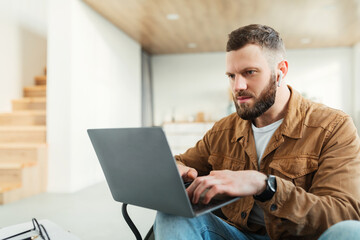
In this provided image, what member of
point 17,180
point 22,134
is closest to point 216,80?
point 22,134

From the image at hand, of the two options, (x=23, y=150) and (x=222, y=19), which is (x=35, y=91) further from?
(x=222, y=19)

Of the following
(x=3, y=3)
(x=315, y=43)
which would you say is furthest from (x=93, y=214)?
(x=315, y=43)

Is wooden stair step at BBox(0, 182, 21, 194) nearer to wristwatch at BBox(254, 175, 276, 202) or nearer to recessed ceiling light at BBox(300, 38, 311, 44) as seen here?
wristwatch at BBox(254, 175, 276, 202)

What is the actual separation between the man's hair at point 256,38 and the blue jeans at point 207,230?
62cm

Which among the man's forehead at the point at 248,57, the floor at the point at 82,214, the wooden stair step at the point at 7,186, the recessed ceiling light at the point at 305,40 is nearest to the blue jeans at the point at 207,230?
the man's forehead at the point at 248,57

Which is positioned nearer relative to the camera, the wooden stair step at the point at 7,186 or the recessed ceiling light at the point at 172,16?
the wooden stair step at the point at 7,186

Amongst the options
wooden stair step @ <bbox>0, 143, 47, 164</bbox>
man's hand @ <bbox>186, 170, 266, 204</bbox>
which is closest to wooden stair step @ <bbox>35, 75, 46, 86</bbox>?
wooden stair step @ <bbox>0, 143, 47, 164</bbox>

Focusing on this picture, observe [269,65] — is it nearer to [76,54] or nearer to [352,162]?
[352,162]

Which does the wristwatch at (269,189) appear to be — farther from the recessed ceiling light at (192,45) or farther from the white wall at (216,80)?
the white wall at (216,80)

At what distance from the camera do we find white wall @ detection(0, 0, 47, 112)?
4.59 m

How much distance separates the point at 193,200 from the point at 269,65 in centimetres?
62

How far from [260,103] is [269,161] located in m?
0.22

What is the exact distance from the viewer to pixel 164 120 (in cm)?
784

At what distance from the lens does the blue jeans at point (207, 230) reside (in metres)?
0.77
